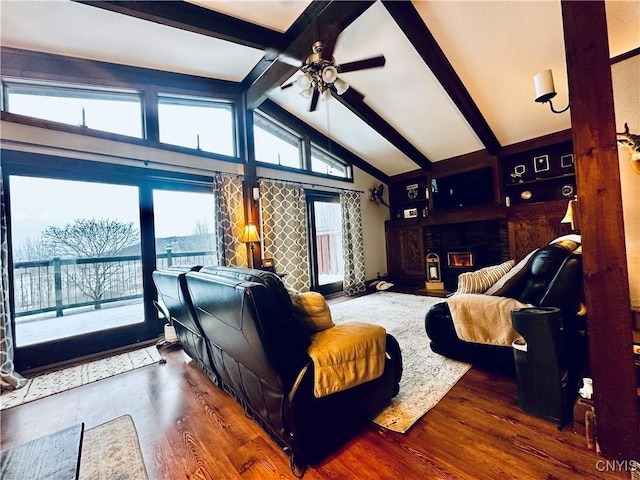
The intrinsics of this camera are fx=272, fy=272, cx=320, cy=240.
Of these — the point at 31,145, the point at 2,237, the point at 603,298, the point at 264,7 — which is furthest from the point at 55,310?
the point at 603,298

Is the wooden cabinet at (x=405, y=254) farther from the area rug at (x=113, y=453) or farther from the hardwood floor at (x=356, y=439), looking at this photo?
the area rug at (x=113, y=453)

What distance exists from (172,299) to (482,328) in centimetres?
250

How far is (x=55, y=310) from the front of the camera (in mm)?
2930

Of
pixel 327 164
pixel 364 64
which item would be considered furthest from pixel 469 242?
pixel 364 64

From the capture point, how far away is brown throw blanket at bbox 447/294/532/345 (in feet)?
6.47

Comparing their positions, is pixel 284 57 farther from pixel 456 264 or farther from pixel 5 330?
pixel 456 264

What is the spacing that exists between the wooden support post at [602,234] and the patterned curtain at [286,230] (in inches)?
146

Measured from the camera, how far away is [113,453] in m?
1.55

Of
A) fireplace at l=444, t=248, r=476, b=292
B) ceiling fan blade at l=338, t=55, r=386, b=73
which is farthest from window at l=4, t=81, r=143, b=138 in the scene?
fireplace at l=444, t=248, r=476, b=292

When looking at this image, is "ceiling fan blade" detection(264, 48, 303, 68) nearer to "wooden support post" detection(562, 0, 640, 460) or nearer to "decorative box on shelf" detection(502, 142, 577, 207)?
"wooden support post" detection(562, 0, 640, 460)

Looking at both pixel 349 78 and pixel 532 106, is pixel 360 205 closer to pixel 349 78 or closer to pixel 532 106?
pixel 349 78

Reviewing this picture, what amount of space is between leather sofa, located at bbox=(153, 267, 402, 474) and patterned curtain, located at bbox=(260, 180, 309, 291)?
2707 mm

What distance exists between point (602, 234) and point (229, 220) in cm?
382

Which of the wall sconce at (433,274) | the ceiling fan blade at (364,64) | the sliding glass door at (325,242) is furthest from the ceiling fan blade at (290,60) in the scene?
the wall sconce at (433,274)
